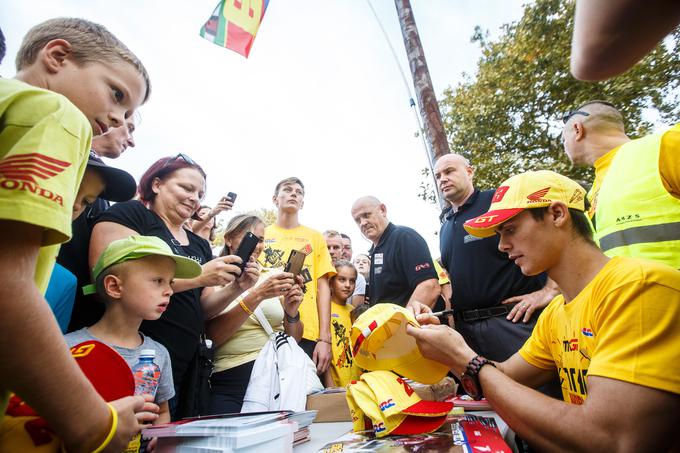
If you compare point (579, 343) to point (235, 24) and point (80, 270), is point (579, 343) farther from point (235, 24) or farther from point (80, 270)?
point (235, 24)

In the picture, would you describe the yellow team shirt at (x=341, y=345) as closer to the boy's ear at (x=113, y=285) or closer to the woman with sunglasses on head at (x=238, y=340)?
the woman with sunglasses on head at (x=238, y=340)

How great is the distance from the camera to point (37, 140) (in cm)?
77

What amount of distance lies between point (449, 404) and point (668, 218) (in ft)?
5.46

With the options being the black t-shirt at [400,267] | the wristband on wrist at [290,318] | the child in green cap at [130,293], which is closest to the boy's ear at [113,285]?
the child in green cap at [130,293]

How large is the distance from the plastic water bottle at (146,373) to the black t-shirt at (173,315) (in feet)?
1.74

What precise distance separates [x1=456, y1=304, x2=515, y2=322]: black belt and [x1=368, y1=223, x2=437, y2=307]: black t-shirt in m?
0.45

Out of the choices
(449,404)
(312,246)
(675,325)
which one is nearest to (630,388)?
(675,325)

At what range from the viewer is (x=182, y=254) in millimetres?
2396

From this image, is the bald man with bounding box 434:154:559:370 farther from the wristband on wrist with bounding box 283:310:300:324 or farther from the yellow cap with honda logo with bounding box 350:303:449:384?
the wristband on wrist with bounding box 283:310:300:324

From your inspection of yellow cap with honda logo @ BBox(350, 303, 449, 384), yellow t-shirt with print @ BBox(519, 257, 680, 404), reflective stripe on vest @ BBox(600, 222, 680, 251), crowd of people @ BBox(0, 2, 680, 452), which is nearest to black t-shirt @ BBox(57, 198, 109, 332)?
crowd of people @ BBox(0, 2, 680, 452)

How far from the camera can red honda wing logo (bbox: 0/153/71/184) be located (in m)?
0.73

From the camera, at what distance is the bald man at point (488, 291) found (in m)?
2.75

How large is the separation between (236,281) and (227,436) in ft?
5.17

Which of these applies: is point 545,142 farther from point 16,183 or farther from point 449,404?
point 16,183
